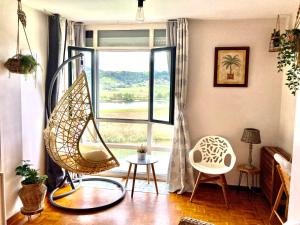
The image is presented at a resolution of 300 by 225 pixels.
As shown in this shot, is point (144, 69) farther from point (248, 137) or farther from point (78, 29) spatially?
point (248, 137)

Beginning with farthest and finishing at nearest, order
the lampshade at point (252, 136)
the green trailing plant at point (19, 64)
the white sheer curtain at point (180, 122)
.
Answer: the white sheer curtain at point (180, 122) < the lampshade at point (252, 136) < the green trailing plant at point (19, 64)

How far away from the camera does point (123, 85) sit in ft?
13.6

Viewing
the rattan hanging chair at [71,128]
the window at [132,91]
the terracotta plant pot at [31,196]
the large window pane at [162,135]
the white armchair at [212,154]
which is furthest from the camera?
the large window pane at [162,135]

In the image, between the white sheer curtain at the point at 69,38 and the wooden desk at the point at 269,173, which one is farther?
the white sheer curtain at the point at 69,38

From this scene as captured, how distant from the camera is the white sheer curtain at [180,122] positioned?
141 inches

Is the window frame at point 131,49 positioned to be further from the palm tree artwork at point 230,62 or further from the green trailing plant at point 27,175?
the green trailing plant at point 27,175

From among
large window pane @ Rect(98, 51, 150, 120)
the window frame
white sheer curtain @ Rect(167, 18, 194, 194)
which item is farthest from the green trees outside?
white sheer curtain @ Rect(167, 18, 194, 194)

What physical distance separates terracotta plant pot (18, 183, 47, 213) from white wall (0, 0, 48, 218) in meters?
0.17

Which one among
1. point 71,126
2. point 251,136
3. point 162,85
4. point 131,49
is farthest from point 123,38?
point 251,136

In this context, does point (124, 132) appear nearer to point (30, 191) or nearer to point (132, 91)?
point (132, 91)

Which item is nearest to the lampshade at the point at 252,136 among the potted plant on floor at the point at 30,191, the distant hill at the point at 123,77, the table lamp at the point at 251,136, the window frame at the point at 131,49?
the table lamp at the point at 251,136

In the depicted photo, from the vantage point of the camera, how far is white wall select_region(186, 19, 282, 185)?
3555 millimetres

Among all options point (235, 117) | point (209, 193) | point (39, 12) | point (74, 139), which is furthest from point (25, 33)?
point (209, 193)

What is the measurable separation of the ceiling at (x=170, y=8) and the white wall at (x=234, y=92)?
21 centimetres
